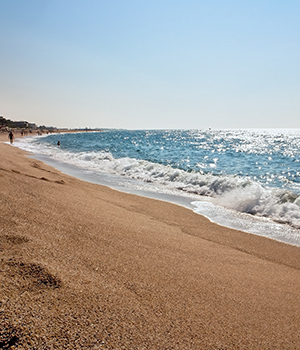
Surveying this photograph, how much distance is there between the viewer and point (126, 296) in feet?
6.85

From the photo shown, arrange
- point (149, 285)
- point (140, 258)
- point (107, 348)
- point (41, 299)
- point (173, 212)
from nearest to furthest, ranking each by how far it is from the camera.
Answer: point (107, 348)
point (41, 299)
point (149, 285)
point (140, 258)
point (173, 212)

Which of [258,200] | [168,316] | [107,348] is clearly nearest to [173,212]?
[258,200]

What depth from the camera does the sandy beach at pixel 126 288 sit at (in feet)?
5.48

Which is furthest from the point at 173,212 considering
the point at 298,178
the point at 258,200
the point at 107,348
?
the point at 298,178

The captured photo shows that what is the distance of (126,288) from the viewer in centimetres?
221

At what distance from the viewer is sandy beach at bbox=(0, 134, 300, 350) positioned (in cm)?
167

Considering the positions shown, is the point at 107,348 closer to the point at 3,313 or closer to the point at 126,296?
the point at 126,296

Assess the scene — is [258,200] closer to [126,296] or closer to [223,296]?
[223,296]

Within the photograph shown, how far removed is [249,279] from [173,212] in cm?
350

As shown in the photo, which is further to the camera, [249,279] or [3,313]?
[249,279]

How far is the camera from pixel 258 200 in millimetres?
8164

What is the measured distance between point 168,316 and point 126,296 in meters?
0.37

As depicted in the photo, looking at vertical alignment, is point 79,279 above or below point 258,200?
above

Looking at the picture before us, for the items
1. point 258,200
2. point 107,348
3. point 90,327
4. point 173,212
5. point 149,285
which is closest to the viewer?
point 107,348
